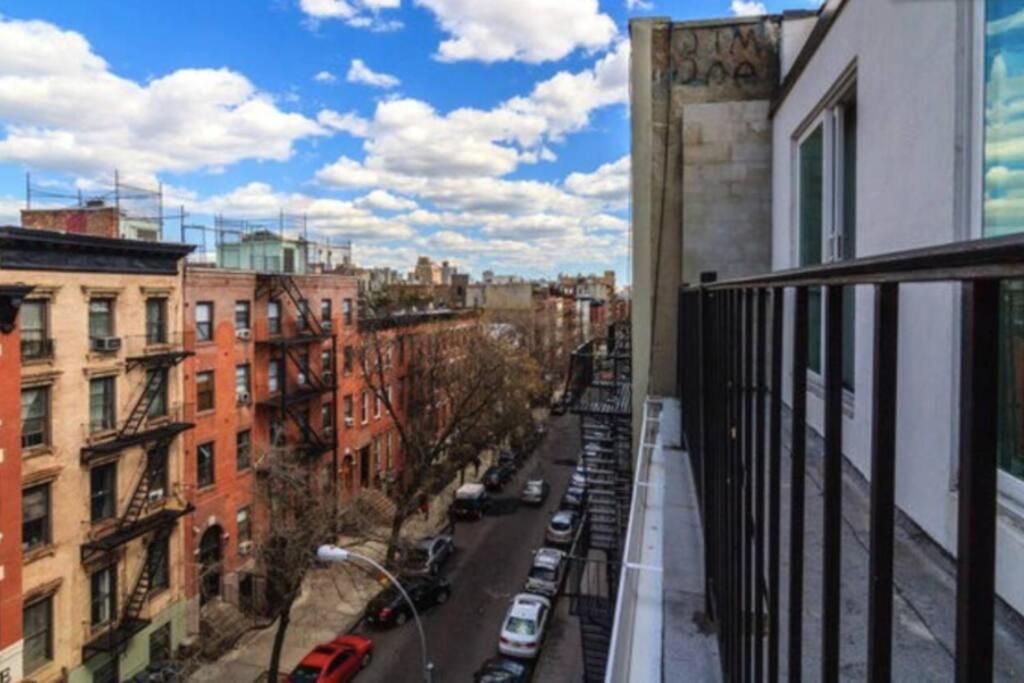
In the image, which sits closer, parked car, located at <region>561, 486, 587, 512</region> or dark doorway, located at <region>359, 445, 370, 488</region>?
dark doorway, located at <region>359, 445, 370, 488</region>

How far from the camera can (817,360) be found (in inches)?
170

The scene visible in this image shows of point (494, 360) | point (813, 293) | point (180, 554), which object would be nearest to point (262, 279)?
point (180, 554)

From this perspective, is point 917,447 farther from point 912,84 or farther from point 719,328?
point 912,84

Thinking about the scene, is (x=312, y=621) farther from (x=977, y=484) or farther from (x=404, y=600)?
(x=977, y=484)

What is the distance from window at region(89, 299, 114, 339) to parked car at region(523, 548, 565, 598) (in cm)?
1222

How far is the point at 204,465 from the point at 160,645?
4.09 meters

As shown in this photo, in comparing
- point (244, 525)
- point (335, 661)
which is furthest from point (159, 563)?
point (335, 661)

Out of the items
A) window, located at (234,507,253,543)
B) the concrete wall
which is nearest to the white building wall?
the concrete wall

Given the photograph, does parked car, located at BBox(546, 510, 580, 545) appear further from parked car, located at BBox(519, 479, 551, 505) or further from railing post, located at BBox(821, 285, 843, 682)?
railing post, located at BBox(821, 285, 843, 682)

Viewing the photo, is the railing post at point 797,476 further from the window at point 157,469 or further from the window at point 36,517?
the window at point 157,469

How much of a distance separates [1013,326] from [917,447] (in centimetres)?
93

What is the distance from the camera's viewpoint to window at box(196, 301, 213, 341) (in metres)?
16.4

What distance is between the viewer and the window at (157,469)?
14.8 metres

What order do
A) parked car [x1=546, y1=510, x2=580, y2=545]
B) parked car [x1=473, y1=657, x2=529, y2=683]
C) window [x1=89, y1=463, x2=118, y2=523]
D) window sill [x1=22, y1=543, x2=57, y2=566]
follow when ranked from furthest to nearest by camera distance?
parked car [x1=546, y1=510, x2=580, y2=545], parked car [x1=473, y1=657, x2=529, y2=683], window [x1=89, y1=463, x2=118, y2=523], window sill [x1=22, y1=543, x2=57, y2=566]
